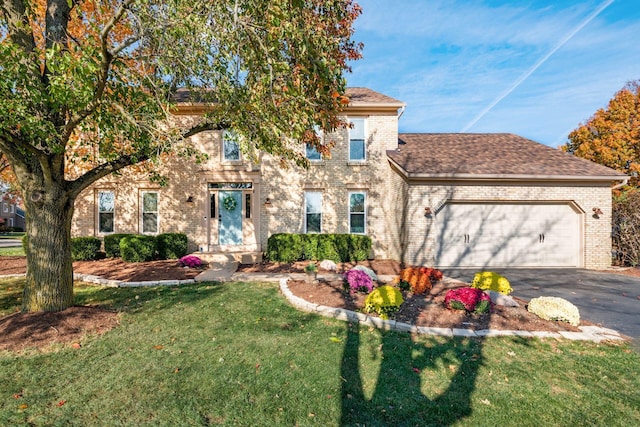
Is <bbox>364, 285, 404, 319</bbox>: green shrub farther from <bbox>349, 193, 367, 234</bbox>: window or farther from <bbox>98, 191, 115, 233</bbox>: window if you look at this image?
<bbox>98, 191, 115, 233</bbox>: window

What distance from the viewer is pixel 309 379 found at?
3.42 meters

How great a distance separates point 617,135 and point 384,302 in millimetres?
23468

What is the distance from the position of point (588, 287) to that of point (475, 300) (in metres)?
5.01

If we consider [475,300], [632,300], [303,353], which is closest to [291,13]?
[303,353]

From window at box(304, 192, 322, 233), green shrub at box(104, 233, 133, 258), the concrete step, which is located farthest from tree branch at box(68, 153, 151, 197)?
window at box(304, 192, 322, 233)

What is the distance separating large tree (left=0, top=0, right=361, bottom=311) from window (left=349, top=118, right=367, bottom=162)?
6983 mm

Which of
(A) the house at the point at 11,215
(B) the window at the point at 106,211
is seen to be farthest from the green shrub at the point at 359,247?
(A) the house at the point at 11,215

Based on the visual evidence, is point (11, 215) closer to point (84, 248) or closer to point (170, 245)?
point (84, 248)

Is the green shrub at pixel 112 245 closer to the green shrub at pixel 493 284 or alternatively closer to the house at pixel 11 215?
the green shrub at pixel 493 284

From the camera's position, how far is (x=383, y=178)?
41.3 ft

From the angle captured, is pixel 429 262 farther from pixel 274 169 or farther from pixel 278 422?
pixel 278 422

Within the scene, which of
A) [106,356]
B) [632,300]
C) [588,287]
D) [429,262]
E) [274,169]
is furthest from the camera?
[274,169]

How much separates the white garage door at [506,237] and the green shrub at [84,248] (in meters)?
13.2

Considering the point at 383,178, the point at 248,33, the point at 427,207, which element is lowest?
the point at 427,207
